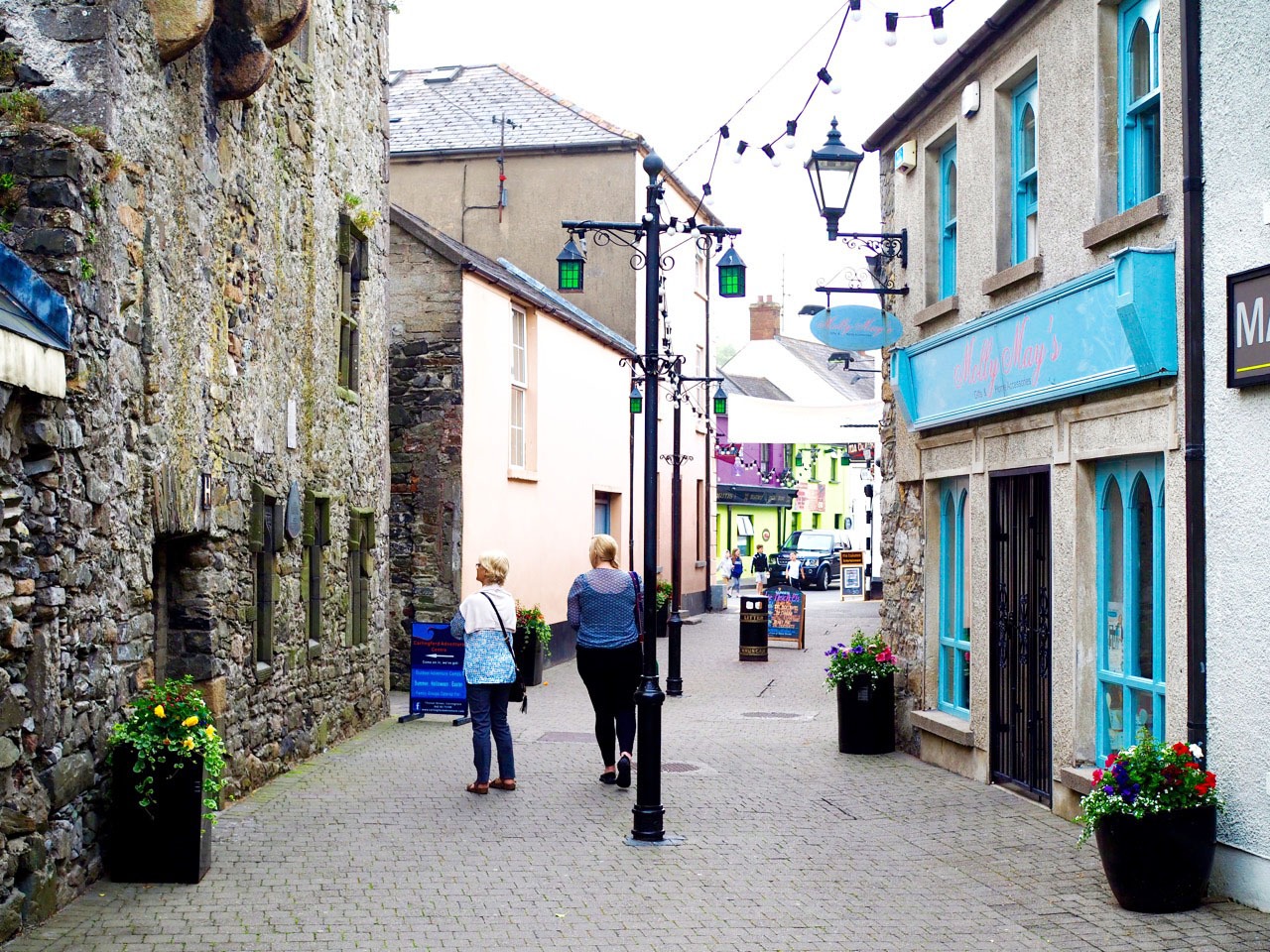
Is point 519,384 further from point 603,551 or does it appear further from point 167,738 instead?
point 167,738

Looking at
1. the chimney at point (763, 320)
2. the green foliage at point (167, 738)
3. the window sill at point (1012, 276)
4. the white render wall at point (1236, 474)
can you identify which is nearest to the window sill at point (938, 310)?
the window sill at point (1012, 276)

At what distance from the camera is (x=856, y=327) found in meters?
12.1

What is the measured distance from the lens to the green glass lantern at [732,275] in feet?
43.3

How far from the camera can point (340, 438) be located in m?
13.0

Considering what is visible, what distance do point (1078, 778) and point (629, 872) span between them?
2.87 metres

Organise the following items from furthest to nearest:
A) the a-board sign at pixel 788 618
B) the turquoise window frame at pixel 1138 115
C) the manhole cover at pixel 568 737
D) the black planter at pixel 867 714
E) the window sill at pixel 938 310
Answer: the a-board sign at pixel 788 618 < the manhole cover at pixel 568 737 < the black planter at pixel 867 714 < the window sill at pixel 938 310 < the turquoise window frame at pixel 1138 115

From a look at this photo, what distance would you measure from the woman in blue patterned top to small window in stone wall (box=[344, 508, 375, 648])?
3.39m

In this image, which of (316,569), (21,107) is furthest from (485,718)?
(21,107)

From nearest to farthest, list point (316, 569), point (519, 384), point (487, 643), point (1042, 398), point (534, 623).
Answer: point (1042, 398) → point (487, 643) → point (316, 569) → point (534, 623) → point (519, 384)

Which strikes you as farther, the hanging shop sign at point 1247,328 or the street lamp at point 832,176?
the street lamp at point 832,176

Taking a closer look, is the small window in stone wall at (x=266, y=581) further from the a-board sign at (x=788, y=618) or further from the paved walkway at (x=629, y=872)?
the a-board sign at (x=788, y=618)

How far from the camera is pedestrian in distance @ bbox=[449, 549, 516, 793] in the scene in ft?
34.4

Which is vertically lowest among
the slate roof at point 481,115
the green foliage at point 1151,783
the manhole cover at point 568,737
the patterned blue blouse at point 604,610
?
the manhole cover at point 568,737

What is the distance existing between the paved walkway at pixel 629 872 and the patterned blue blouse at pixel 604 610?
3.74 feet
